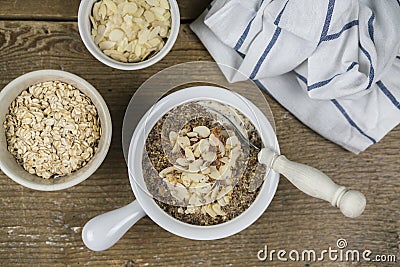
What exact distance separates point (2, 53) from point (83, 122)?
0.56 ft

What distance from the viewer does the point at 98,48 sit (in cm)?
86

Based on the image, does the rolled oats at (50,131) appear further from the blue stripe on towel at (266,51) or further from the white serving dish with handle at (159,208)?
the blue stripe on towel at (266,51)

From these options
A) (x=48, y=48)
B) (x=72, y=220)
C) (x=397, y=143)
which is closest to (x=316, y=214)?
(x=397, y=143)

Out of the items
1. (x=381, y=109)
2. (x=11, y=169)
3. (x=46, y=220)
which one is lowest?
(x=46, y=220)

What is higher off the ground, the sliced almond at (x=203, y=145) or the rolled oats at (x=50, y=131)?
the sliced almond at (x=203, y=145)

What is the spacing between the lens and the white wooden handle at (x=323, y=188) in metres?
0.69

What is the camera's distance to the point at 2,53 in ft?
2.99

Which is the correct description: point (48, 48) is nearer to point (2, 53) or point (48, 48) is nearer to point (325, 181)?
point (2, 53)

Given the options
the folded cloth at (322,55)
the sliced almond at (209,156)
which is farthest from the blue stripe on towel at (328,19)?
the sliced almond at (209,156)

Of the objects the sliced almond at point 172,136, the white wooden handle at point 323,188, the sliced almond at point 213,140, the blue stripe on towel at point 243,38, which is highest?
the blue stripe on towel at point 243,38

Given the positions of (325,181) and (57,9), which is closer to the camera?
(325,181)

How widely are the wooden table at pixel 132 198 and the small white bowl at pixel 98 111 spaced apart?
0.19ft

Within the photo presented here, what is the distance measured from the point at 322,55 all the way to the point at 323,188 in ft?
0.70

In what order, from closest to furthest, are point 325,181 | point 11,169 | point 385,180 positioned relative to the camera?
point 325,181, point 11,169, point 385,180
